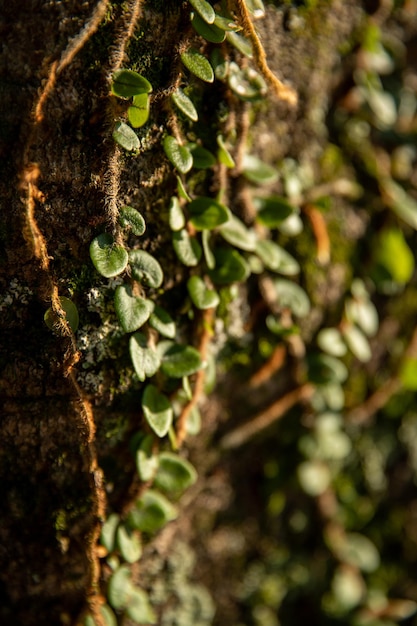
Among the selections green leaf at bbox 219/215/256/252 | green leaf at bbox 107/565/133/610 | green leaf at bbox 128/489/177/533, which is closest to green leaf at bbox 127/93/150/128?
green leaf at bbox 219/215/256/252

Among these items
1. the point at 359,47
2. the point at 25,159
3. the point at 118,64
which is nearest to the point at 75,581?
the point at 25,159

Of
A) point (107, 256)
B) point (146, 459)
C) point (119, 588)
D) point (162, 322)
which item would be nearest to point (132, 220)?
point (107, 256)

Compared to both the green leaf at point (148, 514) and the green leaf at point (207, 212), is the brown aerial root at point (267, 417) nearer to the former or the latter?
the green leaf at point (148, 514)

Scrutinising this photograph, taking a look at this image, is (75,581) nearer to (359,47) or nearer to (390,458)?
(390,458)

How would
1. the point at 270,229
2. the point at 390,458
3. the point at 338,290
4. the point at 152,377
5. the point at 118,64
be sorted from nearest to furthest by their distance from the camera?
the point at 118,64, the point at 152,377, the point at 270,229, the point at 338,290, the point at 390,458

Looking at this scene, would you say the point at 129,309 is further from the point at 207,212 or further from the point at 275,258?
the point at 275,258

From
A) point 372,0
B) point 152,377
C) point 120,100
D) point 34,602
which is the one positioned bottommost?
point 34,602
